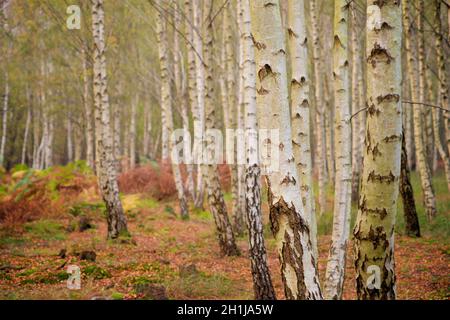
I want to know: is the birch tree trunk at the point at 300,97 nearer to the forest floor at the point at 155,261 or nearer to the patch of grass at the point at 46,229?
the forest floor at the point at 155,261

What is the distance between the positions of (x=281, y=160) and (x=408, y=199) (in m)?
6.13

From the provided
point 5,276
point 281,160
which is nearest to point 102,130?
point 5,276

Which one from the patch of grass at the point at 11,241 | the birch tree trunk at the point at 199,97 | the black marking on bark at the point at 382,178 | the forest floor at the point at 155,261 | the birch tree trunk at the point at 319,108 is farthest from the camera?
the birch tree trunk at the point at 319,108

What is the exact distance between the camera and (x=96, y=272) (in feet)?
20.8

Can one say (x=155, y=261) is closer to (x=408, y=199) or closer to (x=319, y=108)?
(x=408, y=199)

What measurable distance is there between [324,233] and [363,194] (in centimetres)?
775

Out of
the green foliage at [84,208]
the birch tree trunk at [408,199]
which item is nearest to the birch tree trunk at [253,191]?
the birch tree trunk at [408,199]

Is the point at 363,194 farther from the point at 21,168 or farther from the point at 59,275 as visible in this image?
the point at 21,168

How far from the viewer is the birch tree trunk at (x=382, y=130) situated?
2.96 metres

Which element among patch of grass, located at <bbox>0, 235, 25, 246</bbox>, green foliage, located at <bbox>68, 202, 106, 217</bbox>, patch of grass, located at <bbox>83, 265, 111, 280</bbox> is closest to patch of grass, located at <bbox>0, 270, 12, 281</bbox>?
patch of grass, located at <bbox>83, 265, 111, 280</bbox>

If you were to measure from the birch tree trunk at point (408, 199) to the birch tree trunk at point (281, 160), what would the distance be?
17.5ft

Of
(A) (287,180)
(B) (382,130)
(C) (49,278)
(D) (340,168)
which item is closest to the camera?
(B) (382,130)

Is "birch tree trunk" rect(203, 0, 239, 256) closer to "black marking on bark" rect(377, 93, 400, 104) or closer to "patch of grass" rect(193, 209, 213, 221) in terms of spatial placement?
"patch of grass" rect(193, 209, 213, 221)
